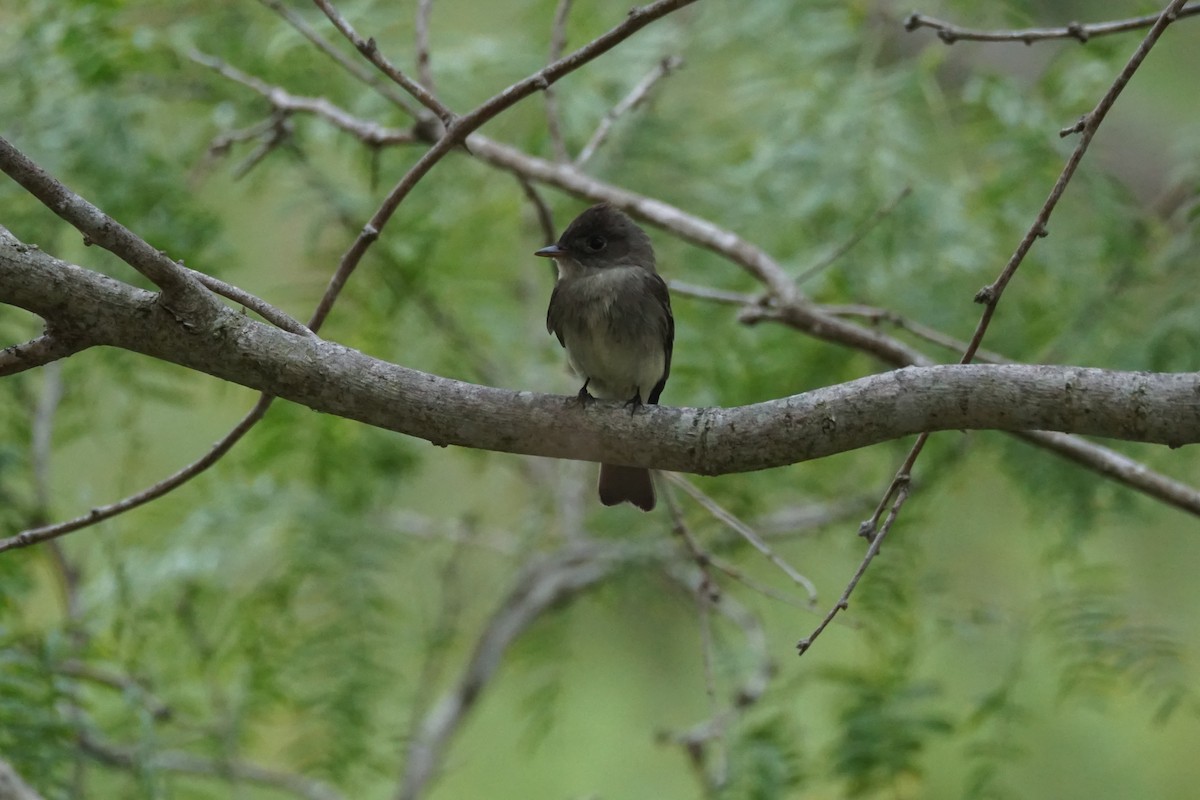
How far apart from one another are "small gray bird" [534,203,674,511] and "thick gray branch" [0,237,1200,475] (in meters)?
1.25

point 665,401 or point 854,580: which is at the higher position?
point 665,401

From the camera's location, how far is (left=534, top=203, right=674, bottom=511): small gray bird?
12.4ft

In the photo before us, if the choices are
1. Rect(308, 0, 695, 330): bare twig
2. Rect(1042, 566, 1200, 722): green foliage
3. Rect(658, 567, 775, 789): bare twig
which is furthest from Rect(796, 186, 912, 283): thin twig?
Rect(1042, 566, 1200, 722): green foliage

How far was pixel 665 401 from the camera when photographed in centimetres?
459

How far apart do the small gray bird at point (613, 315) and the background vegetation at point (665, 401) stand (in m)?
0.49

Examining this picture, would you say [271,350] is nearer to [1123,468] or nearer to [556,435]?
[556,435]

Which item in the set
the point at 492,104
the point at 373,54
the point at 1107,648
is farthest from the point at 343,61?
the point at 1107,648

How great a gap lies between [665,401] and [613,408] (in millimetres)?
2065

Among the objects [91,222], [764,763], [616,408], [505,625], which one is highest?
[505,625]

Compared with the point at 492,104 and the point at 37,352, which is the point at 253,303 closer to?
the point at 37,352

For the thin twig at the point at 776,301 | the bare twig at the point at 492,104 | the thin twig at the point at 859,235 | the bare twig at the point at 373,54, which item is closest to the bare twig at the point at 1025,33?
the thin twig at the point at 859,235

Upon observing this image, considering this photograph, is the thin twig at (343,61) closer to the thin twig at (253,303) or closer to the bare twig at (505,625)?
the thin twig at (253,303)

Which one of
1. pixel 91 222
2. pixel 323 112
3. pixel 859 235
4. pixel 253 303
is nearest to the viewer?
pixel 91 222

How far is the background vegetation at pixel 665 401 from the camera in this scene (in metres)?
4.25
